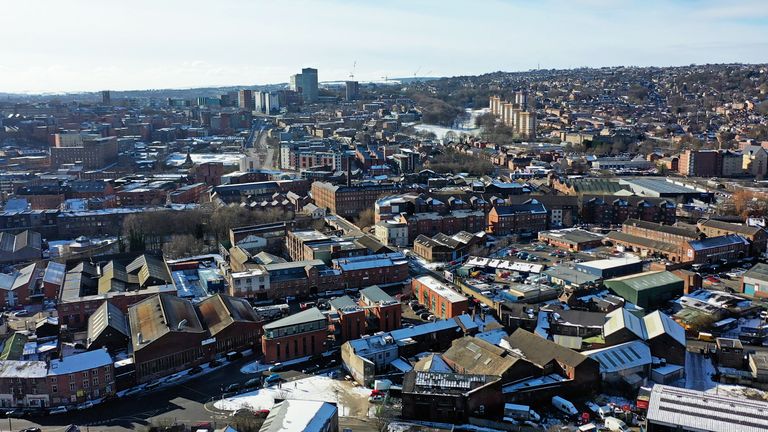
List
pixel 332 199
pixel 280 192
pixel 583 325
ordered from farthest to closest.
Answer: pixel 280 192 → pixel 332 199 → pixel 583 325

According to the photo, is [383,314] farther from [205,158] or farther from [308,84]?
[308,84]

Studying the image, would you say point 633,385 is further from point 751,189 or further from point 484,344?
point 751,189

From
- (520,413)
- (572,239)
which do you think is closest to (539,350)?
(520,413)

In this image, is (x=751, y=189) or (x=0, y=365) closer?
(x=0, y=365)

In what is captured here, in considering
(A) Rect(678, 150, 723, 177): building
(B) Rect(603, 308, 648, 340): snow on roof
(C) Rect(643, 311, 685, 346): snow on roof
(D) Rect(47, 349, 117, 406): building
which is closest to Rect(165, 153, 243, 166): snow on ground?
(A) Rect(678, 150, 723, 177): building

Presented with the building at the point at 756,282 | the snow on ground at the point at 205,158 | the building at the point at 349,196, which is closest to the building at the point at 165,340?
the building at the point at 349,196

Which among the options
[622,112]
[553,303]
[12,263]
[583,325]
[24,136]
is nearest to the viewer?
[583,325]

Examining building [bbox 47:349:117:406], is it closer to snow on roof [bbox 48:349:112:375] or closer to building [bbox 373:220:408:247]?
snow on roof [bbox 48:349:112:375]

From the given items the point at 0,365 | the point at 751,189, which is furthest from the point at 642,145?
the point at 0,365
